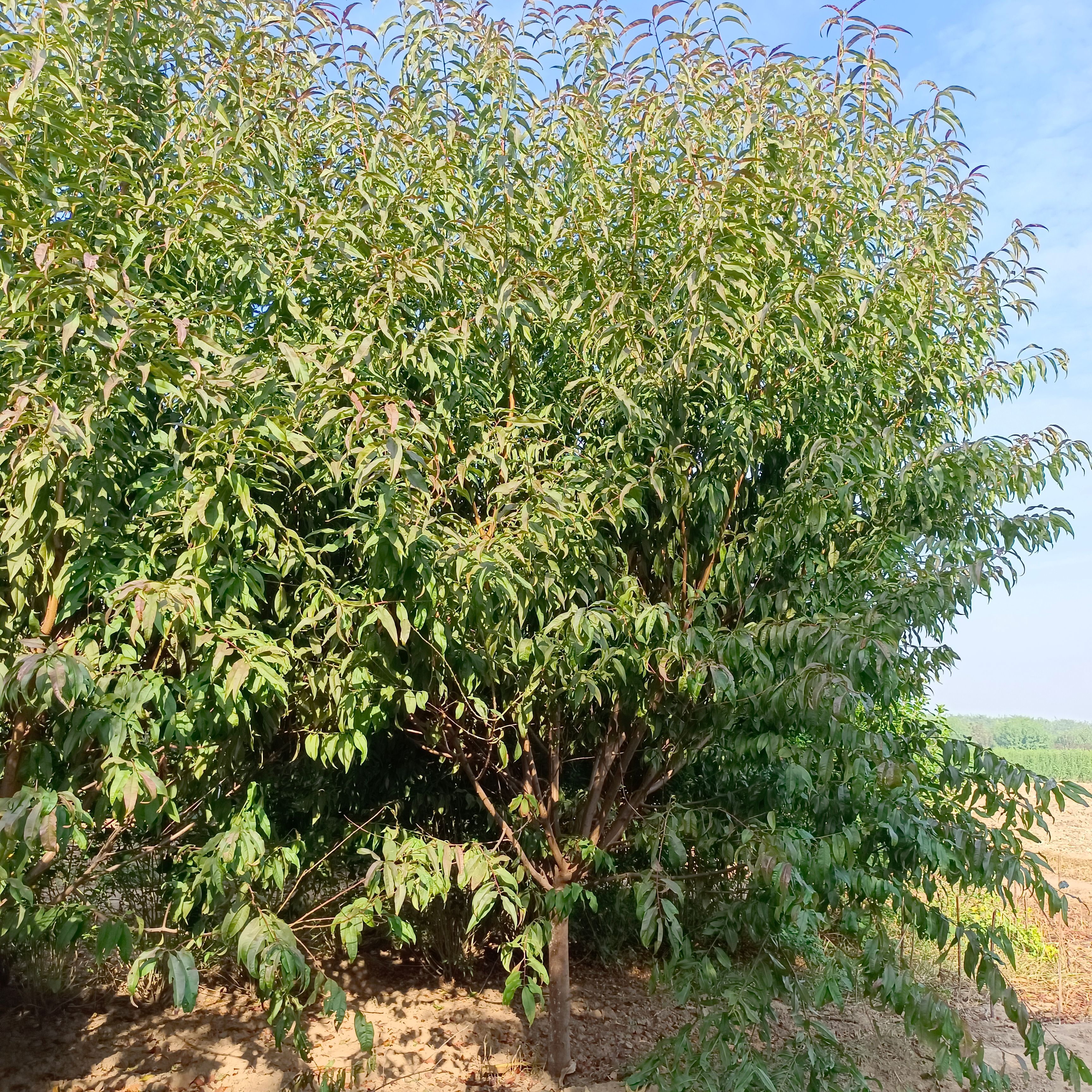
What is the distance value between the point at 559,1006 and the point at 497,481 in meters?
2.54

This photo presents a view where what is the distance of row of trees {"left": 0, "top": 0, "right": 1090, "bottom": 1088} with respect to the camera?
8.00ft

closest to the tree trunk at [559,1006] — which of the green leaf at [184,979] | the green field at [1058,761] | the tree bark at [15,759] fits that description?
the green leaf at [184,979]

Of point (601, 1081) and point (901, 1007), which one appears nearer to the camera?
point (901, 1007)

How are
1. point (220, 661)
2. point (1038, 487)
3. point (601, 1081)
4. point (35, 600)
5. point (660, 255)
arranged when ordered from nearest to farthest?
1. point (220, 661)
2. point (35, 600)
3. point (660, 255)
4. point (1038, 487)
5. point (601, 1081)

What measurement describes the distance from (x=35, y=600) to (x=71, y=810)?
0.90 metres

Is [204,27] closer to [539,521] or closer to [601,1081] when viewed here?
[539,521]

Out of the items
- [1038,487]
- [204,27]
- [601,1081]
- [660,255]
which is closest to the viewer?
[204,27]

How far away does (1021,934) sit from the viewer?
292 inches

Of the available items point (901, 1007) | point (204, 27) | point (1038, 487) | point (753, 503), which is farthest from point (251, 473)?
point (1038, 487)

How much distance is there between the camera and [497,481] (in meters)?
3.46

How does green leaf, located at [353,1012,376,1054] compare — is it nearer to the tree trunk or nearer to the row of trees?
the row of trees

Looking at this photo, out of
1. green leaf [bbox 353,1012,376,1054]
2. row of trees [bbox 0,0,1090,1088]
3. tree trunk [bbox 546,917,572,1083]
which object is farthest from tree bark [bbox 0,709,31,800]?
tree trunk [bbox 546,917,572,1083]

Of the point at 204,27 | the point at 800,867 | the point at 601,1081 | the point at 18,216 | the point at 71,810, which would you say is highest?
the point at 204,27

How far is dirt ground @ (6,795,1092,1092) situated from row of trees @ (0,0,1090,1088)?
2.37 ft
